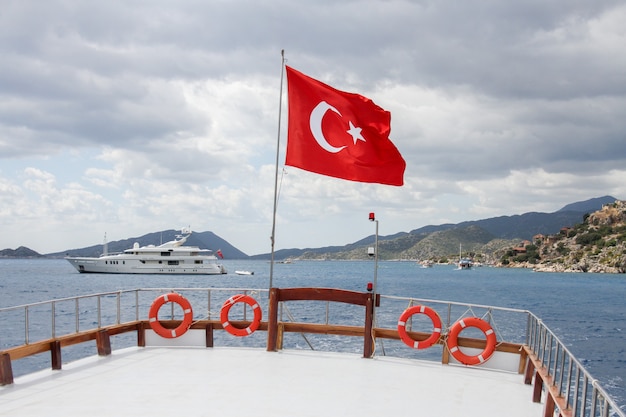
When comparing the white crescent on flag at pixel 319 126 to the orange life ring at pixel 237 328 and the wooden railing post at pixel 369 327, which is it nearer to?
the wooden railing post at pixel 369 327

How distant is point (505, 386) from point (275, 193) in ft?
20.3

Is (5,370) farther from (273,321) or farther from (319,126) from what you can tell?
(319,126)

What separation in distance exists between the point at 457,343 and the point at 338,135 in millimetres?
5167

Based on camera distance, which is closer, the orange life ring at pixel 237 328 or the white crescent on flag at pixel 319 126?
the white crescent on flag at pixel 319 126

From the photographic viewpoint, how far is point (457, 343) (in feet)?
43.4

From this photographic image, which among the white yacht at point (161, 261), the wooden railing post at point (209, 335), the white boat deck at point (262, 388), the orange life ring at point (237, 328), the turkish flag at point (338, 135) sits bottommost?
the white yacht at point (161, 261)

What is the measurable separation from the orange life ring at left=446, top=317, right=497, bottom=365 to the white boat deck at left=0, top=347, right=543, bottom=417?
0.85ft

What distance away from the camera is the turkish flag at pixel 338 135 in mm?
13250

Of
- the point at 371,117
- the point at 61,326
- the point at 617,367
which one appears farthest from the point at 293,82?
the point at 61,326

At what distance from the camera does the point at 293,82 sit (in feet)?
44.3

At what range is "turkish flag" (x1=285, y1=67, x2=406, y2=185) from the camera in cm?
1325

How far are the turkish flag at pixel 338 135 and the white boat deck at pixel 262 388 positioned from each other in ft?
13.5

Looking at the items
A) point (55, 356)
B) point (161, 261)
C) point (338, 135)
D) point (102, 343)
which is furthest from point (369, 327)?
point (161, 261)

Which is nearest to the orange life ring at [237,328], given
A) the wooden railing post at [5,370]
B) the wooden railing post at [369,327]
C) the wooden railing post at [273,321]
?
the wooden railing post at [273,321]
